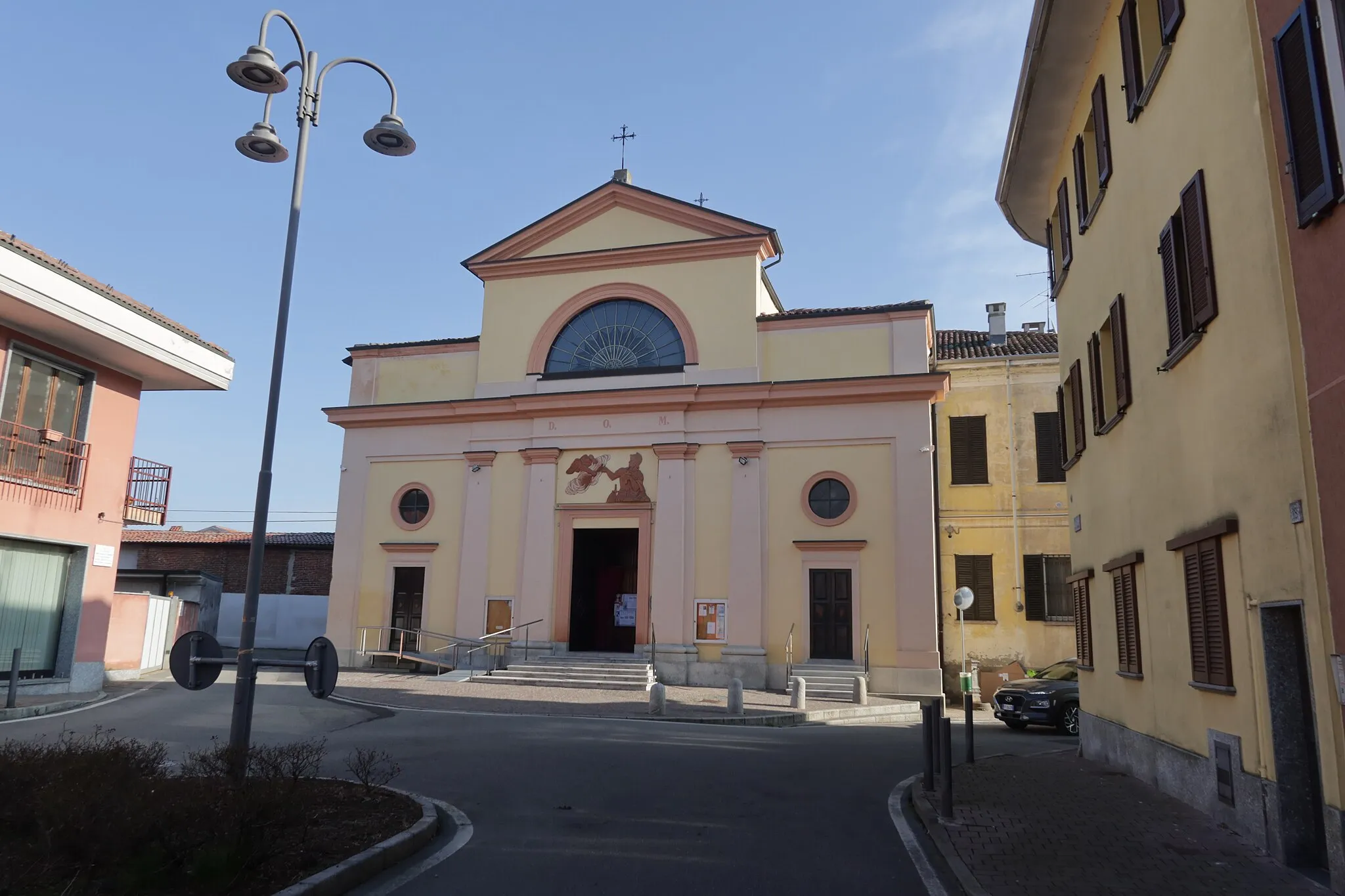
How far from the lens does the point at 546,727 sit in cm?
1439

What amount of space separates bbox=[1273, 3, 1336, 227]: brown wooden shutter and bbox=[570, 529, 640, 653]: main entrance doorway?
2047cm

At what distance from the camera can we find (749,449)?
24406mm

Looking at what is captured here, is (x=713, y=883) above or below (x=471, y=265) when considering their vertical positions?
below

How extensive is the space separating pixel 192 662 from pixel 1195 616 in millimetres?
8679

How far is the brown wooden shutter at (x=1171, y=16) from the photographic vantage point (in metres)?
8.91

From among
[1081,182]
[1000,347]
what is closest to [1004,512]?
[1000,347]

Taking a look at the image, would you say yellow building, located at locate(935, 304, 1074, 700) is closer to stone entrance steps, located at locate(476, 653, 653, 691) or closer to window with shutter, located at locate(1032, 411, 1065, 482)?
window with shutter, located at locate(1032, 411, 1065, 482)

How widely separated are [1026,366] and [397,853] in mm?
24488

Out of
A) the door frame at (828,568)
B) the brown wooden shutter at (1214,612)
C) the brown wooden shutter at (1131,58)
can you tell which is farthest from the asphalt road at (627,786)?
the brown wooden shutter at (1131,58)

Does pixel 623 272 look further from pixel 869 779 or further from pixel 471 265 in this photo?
pixel 869 779

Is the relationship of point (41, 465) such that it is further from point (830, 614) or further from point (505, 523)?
point (830, 614)

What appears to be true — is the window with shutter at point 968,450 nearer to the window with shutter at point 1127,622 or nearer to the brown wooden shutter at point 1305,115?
the window with shutter at point 1127,622

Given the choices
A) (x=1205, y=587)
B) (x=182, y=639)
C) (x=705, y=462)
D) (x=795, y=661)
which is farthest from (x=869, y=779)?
(x=705, y=462)

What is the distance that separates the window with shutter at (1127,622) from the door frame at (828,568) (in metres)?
11.3
